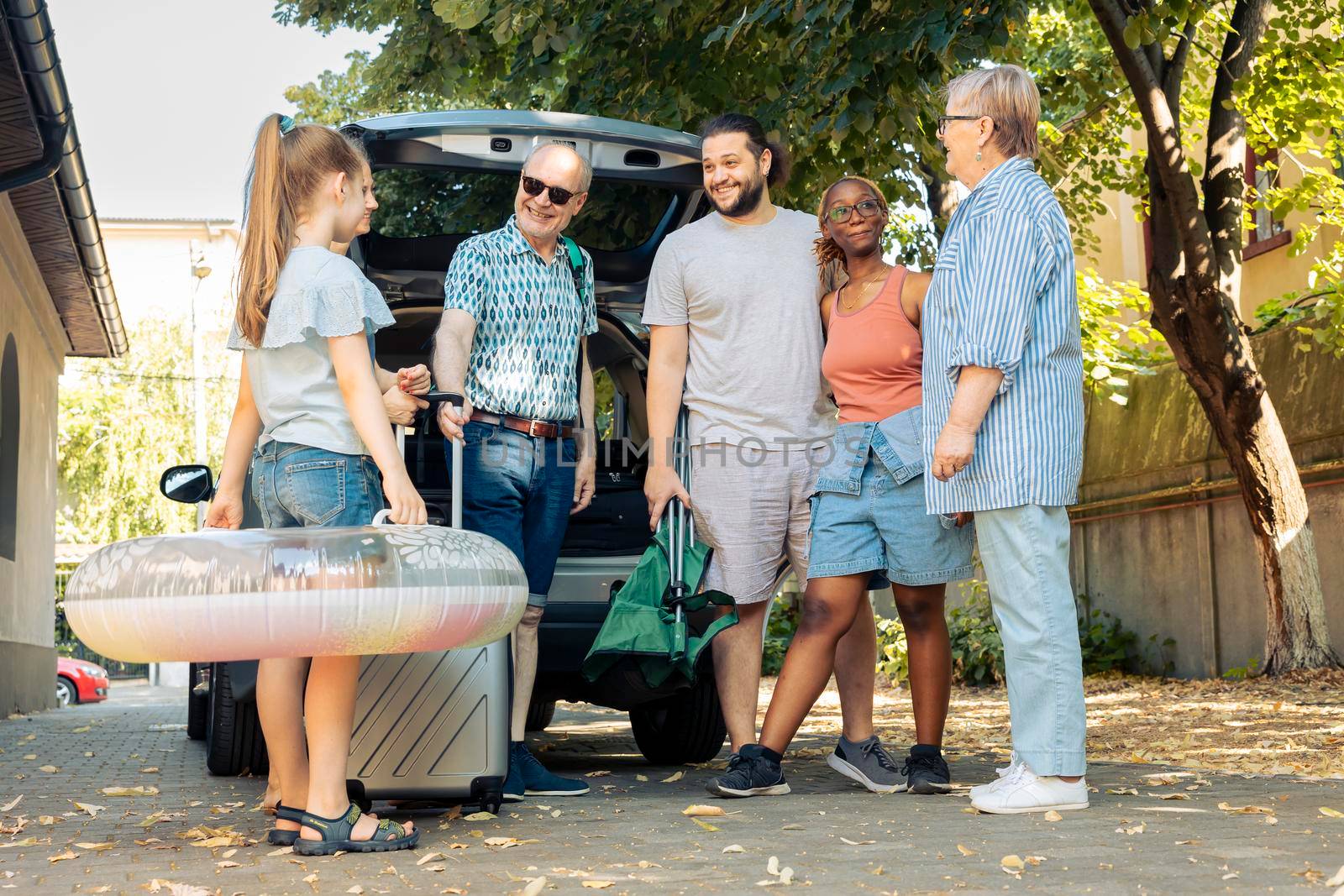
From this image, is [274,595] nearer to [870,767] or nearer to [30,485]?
[870,767]

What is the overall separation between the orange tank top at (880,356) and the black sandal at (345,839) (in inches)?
75.3

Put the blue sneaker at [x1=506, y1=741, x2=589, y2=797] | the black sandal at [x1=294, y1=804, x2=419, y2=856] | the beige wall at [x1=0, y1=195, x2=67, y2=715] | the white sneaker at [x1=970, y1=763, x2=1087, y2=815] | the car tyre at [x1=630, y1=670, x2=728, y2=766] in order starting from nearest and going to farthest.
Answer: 1. the black sandal at [x1=294, y1=804, x2=419, y2=856]
2. the white sneaker at [x1=970, y1=763, x2=1087, y2=815]
3. the blue sneaker at [x1=506, y1=741, x2=589, y2=797]
4. the car tyre at [x1=630, y1=670, x2=728, y2=766]
5. the beige wall at [x1=0, y1=195, x2=67, y2=715]

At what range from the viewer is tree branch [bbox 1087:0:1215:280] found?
9.63 meters

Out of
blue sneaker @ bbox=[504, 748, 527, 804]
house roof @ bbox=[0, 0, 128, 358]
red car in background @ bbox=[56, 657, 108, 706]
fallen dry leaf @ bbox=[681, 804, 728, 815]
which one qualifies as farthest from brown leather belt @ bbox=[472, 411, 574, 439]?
red car in background @ bbox=[56, 657, 108, 706]

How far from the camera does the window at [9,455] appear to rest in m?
12.5

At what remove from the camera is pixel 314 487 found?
12.2 feet

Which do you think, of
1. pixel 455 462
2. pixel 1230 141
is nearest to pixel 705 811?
pixel 455 462

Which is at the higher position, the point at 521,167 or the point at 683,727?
the point at 521,167

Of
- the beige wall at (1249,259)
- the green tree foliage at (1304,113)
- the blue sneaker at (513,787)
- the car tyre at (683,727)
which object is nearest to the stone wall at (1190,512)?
the green tree foliage at (1304,113)

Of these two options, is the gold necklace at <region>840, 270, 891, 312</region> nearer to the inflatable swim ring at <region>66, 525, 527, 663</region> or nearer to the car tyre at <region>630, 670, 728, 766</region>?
the inflatable swim ring at <region>66, 525, 527, 663</region>

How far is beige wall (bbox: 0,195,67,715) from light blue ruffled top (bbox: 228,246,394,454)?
783cm

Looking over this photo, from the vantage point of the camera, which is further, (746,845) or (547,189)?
(547,189)

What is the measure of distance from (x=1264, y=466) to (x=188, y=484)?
7351 millimetres

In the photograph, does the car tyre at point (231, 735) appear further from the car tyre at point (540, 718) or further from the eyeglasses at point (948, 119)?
the eyeglasses at point (948, 119)
